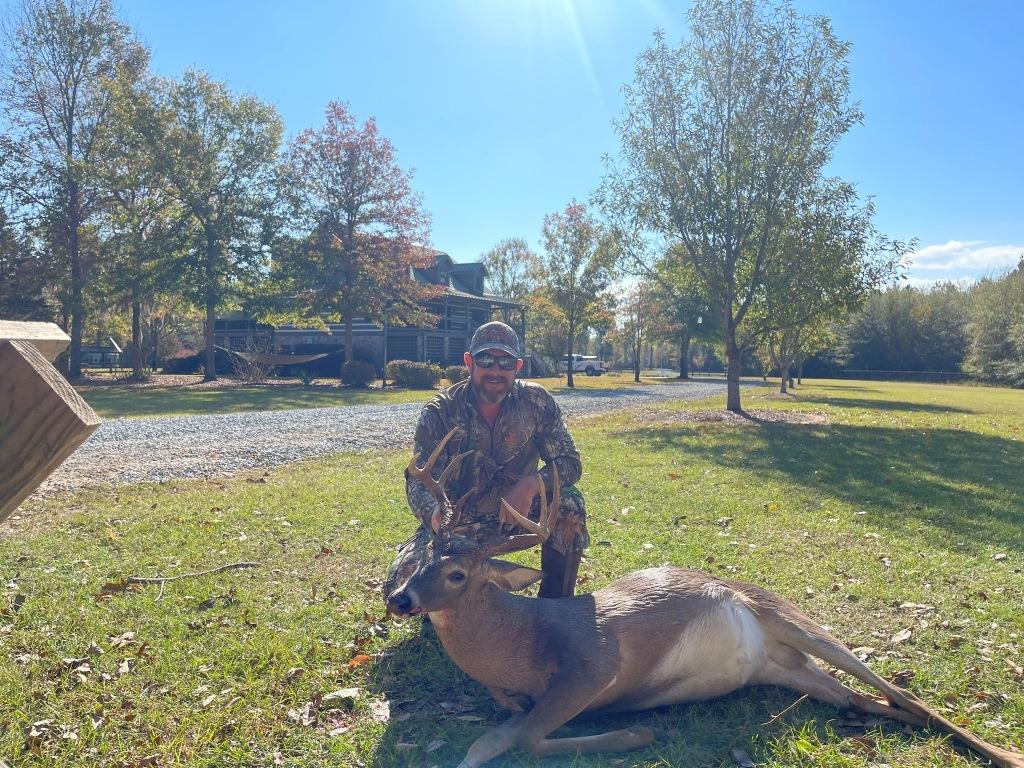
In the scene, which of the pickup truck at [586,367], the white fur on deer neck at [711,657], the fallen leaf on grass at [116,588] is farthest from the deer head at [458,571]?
the pickup truck at [586,367]

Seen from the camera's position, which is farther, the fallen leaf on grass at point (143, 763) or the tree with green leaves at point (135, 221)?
the tree with green leaves at point (135, 221)

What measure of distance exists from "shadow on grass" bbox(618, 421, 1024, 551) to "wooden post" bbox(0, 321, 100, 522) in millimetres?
6556

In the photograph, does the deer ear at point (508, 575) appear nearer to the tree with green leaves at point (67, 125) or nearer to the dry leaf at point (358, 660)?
the dry leaf at point (358, 660)

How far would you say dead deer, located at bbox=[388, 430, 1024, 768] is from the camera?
9.62 feet

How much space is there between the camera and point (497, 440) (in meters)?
4.42

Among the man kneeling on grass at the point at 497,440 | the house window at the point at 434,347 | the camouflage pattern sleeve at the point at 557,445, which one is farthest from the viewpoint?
the house window at the point at 434,347

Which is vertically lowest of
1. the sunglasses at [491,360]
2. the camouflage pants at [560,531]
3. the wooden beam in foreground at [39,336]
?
the camouflage pants at [560,531]

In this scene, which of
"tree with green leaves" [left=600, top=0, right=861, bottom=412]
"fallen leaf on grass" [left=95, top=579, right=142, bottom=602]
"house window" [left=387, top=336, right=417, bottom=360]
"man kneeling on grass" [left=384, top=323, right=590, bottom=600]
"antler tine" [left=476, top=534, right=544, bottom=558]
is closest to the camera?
"antler tine" [left=476, top=534, right=544, bottom=558]

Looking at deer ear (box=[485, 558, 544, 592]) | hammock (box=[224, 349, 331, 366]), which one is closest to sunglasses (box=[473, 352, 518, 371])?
deer ear (box=[485, 558, 544, 592])

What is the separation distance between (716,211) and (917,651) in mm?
14324

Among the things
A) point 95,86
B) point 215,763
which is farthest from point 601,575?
point 95,86

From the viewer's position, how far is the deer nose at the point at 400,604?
9.20ft

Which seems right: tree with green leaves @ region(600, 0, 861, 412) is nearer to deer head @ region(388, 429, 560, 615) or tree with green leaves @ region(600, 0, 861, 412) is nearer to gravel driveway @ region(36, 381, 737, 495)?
gravel driveway @ region(36, 381, 737, 495)

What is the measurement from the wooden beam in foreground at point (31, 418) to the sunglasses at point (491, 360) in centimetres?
332
